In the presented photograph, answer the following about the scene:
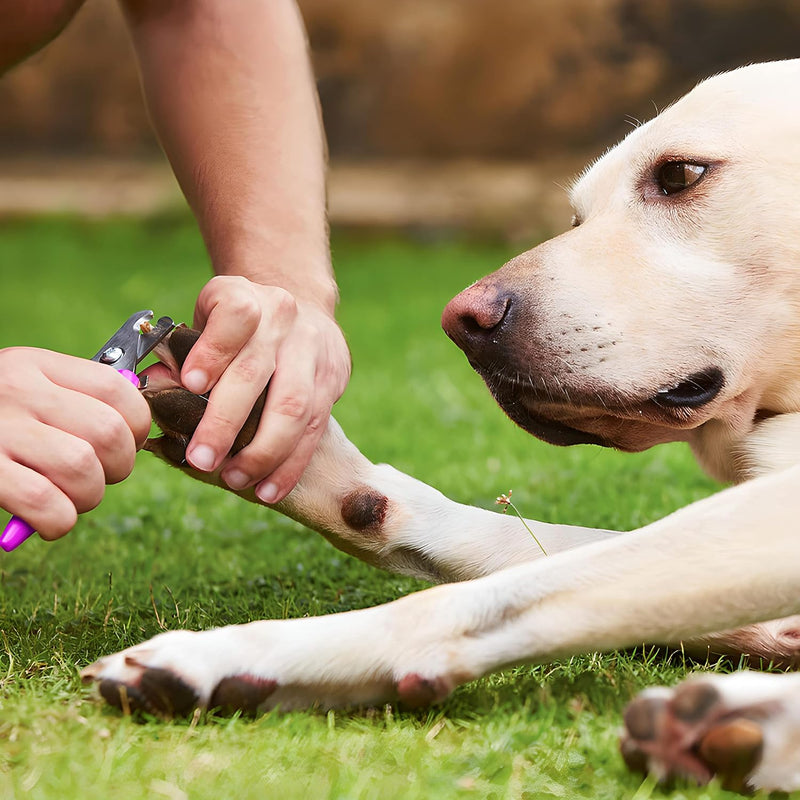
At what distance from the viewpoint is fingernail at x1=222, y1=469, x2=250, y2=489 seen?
6.88ft

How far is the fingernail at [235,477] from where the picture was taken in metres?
2.10

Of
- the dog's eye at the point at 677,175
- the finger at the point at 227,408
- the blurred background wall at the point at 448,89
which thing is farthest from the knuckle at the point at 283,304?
the blurred background wall at the point at 448,89

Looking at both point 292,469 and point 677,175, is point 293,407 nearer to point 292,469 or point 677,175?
point 292,469

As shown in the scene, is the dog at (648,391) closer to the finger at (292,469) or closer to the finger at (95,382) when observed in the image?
the finger at (292,469)

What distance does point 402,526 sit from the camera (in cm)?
234

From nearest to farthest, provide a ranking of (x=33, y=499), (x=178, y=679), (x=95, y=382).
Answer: (x=178, y=679)
(x=33, y=499)
(x=95, y=382)

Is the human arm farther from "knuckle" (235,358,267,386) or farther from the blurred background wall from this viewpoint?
the blurred background wall

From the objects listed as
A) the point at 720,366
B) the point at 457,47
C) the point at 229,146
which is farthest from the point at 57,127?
the point at 720,366

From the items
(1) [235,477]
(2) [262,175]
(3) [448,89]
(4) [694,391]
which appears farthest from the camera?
(3) [448,89]

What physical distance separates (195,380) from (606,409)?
86 cm

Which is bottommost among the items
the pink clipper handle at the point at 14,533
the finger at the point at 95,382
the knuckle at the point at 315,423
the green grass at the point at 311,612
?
the green grass at the point at 311,612

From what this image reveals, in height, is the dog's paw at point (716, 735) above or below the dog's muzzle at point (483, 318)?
below

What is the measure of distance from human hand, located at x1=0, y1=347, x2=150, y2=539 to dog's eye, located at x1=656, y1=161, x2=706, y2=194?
122cm

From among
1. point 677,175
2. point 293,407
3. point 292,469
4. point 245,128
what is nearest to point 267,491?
point 292,469
